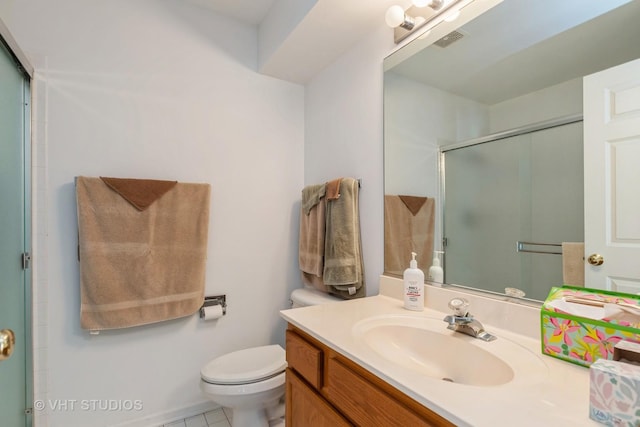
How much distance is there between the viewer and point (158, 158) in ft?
5.36

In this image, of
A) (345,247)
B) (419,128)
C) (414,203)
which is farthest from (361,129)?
(345,247)

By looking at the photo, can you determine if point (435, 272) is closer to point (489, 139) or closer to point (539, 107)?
point (489, 139)

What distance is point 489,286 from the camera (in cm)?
102

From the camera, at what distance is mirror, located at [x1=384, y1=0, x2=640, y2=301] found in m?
0.83

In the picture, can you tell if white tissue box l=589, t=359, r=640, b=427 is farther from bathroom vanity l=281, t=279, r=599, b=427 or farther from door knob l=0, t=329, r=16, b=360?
door knob l=0, t=329, r=16, b=360

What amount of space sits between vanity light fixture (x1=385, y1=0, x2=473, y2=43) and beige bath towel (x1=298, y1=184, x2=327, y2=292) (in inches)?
32.8

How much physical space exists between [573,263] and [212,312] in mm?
1641

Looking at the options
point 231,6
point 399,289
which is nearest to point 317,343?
point 399,289

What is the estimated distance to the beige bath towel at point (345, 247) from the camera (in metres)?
1.51

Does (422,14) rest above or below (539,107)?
above

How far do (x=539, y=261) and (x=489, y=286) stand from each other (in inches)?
7.1

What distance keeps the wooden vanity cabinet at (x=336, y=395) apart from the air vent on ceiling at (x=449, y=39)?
1227mm

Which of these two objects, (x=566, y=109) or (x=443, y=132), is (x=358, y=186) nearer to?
(x=443, y=132)

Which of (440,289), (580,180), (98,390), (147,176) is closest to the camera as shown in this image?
(580,180)
